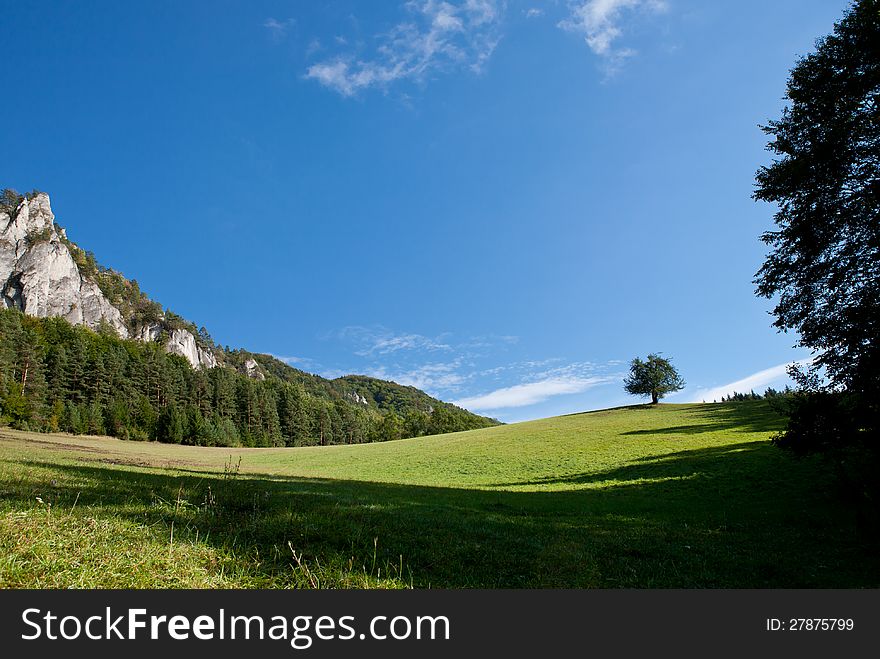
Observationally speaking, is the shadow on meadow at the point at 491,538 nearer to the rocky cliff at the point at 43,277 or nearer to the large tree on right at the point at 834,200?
the large tree on right at the point at 834,200

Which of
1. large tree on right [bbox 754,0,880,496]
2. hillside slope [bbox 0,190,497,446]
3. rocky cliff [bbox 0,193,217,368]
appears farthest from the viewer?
rocky cliff [bbox 0,193,217,368]

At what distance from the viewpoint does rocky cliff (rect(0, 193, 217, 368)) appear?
163 m

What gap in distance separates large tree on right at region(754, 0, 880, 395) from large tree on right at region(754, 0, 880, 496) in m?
0.03

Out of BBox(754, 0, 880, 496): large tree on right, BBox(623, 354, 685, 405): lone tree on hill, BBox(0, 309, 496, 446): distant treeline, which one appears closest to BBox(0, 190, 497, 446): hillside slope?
BBox(0, 309, 496, 446): distant treeline

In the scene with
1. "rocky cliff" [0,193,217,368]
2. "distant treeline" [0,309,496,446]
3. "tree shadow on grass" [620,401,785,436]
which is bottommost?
"tree shadow on grass" [620,401,785,436]

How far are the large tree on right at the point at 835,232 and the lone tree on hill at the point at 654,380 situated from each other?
78.5 metres

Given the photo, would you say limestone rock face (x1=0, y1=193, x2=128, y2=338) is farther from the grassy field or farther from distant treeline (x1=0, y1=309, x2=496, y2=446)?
the grassy field

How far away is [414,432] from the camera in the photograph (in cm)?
14775

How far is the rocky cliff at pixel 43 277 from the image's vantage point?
163 metres

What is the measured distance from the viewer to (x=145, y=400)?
320 feet

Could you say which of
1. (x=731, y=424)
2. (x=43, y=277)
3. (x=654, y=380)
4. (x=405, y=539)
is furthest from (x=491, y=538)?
(x=43, y=277)

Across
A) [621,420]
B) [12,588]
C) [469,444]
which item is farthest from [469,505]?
[621,420]

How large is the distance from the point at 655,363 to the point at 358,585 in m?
97.5

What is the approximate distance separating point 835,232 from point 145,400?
389 ft
